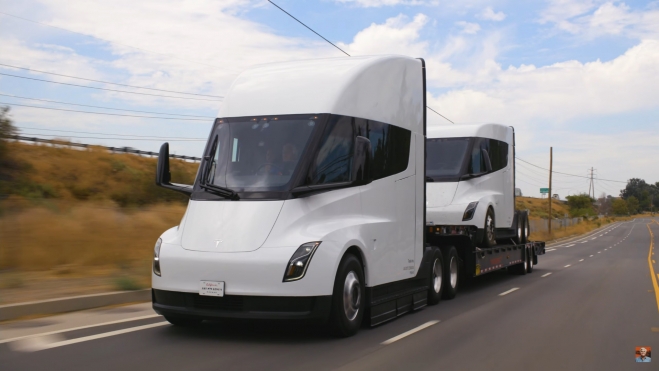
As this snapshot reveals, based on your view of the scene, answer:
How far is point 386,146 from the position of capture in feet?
32.9

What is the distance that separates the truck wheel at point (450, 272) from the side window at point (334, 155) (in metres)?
4.82

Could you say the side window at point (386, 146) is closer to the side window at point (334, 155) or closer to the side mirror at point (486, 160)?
the side window at point (334, 155)

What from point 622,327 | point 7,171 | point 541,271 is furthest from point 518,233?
point 7,171

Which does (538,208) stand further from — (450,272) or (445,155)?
(450,272)

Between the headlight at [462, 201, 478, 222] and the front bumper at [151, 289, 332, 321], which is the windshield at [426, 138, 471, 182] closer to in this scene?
the headlight at [462, 201, 478, 222]

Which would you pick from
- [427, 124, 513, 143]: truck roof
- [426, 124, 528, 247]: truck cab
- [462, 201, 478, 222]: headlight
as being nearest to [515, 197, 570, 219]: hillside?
[426, 124, 528, 247]: truck cab

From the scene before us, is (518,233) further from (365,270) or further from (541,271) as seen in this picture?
(365,270)

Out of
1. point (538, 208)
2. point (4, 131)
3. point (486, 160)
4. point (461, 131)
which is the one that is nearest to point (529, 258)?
point (486, 160)

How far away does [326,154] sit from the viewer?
873 cm

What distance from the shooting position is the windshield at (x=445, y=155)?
15.2 metres

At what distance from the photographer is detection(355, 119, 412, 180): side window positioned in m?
9.61

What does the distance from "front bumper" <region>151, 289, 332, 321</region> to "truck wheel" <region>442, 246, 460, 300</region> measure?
543 centimetres

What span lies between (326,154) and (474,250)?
6677 millimetres

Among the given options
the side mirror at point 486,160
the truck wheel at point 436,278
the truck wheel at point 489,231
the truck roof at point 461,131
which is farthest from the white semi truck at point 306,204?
the side mirror at point 486,160
